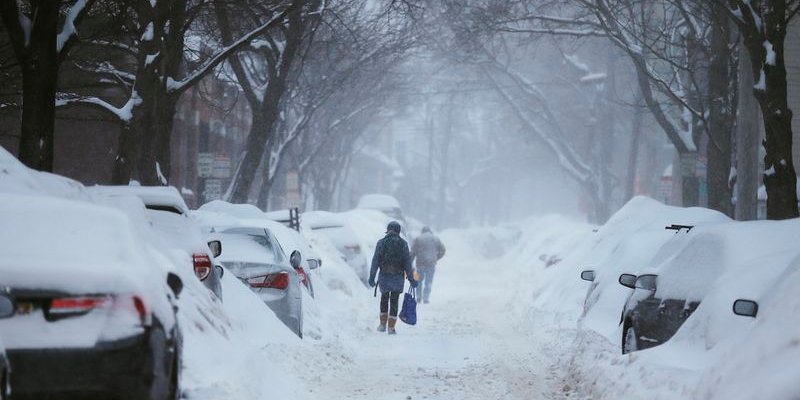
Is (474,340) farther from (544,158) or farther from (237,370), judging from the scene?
(544,158)

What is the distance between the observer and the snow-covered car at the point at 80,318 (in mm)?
6000

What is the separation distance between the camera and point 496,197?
101 meters

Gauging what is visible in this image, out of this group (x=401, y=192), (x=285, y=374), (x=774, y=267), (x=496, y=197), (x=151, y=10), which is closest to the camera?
(x=774, y=267)

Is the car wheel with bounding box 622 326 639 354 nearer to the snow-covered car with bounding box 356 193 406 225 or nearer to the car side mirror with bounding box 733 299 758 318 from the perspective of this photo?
the car side mirror with bounding box 733 299 758 318

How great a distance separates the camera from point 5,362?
18.8 feet

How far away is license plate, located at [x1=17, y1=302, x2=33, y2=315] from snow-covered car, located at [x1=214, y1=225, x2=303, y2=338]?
7.52 m

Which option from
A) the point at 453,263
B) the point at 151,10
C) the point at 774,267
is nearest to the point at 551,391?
the point at 774,267

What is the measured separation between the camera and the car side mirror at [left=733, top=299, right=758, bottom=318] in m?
7.71

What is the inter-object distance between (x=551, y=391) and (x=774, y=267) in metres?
3.12

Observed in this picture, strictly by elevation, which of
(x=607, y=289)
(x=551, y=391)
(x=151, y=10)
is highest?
(x=151, y=10)

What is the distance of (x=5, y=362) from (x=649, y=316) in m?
5.83

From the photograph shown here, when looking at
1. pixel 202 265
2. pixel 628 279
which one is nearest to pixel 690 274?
pixel 628 279

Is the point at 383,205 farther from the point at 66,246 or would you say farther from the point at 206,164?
the point at 66,246

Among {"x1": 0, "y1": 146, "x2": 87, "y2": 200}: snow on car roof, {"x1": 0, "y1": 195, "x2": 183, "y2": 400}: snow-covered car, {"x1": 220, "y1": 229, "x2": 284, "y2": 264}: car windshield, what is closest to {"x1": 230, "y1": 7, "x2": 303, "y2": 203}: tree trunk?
{"x1": 220, "y1": 229, "x2": 284, "y2": 264}: car windshield
